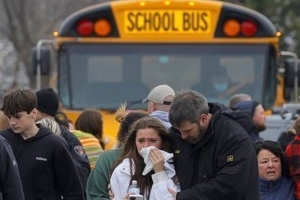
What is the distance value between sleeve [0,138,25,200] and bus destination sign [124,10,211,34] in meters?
7.24

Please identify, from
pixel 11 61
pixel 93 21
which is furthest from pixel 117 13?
pixel 11 61

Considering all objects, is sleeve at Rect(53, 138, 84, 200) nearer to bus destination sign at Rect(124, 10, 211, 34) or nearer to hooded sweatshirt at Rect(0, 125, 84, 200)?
hooded sweatshirt at Rect(0, 125, 84, 200)

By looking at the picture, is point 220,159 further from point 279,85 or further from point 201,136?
point 279,85

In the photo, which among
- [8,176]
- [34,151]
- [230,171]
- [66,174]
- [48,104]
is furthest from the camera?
[48,104]

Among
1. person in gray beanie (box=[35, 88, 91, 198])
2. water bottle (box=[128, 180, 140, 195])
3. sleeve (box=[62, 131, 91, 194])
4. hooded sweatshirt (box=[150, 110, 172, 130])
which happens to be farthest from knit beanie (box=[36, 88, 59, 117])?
water bottle (box=[128, 180, 140, 195])

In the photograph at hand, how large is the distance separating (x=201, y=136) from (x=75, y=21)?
7.54 meters

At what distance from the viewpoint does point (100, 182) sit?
8250 mm

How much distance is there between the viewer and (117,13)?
48.8 ft

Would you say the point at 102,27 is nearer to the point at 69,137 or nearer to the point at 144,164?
the point at 69,137

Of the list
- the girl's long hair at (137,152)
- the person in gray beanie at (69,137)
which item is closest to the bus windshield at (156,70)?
the person in gray beanie at (69,137)

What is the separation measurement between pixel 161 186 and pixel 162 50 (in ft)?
25.0

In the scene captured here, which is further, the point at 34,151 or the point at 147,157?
the point at 34,151

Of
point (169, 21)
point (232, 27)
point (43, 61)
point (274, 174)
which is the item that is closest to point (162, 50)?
point (169, 21)

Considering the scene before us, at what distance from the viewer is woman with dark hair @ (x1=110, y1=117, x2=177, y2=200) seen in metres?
7.50
